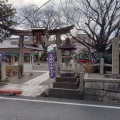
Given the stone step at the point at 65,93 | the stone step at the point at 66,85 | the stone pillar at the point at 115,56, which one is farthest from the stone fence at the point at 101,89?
the stone pillar at the point at 115,56

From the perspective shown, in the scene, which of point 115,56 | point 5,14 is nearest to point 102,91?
point 115,56

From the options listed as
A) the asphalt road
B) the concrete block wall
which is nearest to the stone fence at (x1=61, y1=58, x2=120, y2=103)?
the concrete block wall

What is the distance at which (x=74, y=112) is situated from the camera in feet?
20.4

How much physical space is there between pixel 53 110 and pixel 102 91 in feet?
8.42

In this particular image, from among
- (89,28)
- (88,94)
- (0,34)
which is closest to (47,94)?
(88,94)

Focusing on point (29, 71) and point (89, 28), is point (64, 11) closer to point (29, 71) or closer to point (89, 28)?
point (89, 28)

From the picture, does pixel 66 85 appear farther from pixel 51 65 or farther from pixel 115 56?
pixel 51 65

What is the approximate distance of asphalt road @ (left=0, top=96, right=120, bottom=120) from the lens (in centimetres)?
565

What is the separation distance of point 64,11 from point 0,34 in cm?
629

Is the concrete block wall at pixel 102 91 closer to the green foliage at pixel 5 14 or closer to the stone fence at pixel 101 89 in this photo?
the stone fence at pixel 101 89

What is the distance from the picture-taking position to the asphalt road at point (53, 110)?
5652mm

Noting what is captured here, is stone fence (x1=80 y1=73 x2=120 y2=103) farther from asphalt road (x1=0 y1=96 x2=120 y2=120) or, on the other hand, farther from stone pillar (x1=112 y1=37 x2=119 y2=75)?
stone pillar (x1=112 y1=37 x2=119 y2=75)

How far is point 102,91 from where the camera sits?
805 centimetres

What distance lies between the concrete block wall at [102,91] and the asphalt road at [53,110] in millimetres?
851
